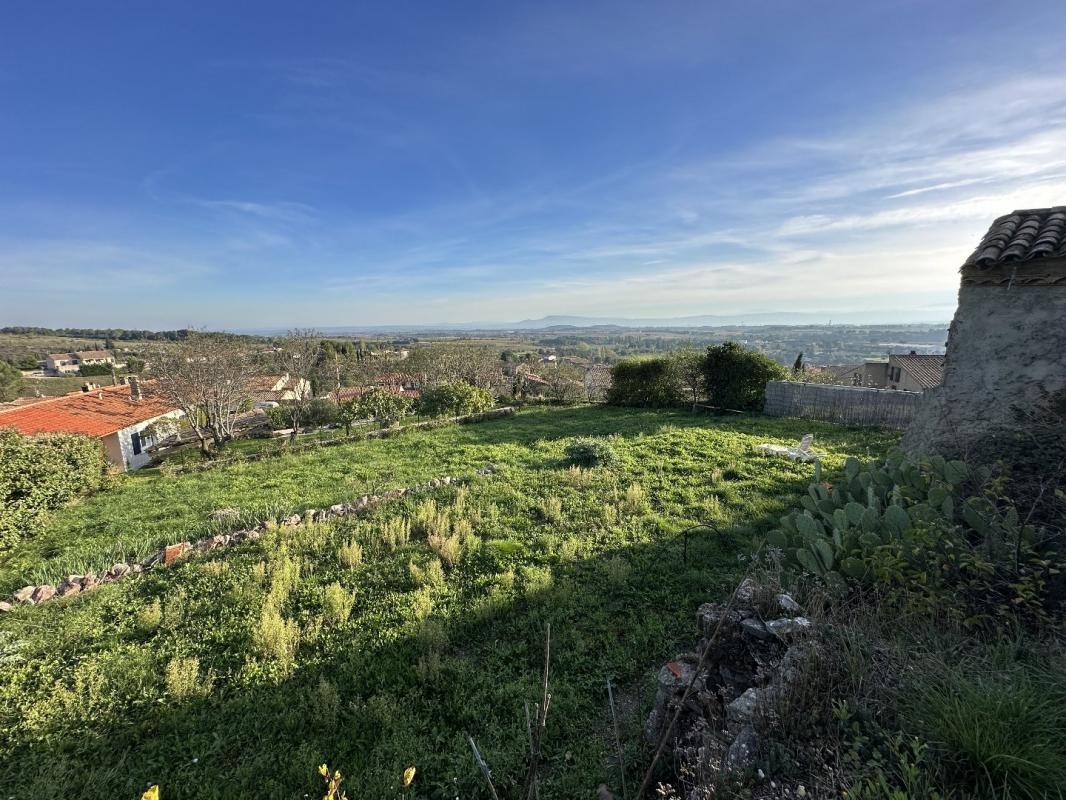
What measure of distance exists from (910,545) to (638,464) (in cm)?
592

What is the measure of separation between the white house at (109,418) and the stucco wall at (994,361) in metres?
18.6

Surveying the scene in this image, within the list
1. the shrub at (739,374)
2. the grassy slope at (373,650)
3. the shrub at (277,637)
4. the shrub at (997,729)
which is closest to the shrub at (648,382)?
the shrub at (739,374)

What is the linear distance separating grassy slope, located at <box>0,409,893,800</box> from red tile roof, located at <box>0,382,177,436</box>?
9.18 meters

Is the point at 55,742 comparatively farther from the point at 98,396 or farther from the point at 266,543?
the point at 98,396

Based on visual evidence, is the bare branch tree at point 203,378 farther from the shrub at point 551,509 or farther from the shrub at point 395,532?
the shrub at point 551,509

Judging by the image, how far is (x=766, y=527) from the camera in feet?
19.2

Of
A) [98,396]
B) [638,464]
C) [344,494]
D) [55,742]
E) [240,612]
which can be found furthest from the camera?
[98,396]

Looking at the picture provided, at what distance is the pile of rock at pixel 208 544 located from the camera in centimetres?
484

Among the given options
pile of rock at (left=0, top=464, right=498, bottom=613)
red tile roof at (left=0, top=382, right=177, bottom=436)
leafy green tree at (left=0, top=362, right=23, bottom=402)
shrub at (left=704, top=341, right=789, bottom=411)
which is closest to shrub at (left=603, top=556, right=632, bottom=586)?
pile of rock at (left=0, top=464, right=498, bottom=613)

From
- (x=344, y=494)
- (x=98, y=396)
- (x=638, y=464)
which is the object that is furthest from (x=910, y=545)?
(x=98, y=396)

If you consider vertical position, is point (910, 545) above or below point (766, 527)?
above

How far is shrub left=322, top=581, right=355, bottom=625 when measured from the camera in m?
4.24

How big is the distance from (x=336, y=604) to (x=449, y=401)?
12.2 m

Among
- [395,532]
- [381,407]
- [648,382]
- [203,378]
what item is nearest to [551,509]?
[395,532]
